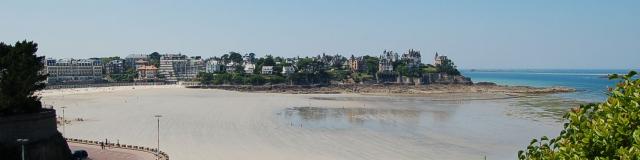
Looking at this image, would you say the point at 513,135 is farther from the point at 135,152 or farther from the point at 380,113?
the point at 135,152

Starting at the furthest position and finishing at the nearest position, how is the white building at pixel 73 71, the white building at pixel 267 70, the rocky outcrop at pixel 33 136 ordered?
the white building at pixel 267 70 < the white building at pixel 73 71 < the rocky outcrop at pixel 33 136

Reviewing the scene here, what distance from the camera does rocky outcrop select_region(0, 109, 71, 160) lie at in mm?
28812

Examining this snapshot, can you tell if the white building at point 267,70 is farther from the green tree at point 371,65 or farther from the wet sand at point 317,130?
the wet sand at point 317,130

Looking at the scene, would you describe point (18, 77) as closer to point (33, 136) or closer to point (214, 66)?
point (33, 136)

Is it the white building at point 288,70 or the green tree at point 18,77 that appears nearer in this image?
the green tree at point 18,77

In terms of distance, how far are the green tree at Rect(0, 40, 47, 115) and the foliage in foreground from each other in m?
28.5

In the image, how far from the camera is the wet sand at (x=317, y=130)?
4491cm

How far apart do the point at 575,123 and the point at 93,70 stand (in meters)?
178

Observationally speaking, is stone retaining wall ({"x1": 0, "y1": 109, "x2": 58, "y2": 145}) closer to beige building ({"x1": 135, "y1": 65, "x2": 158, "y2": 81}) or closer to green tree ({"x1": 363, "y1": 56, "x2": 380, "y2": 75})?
beige building ({"x1": 135, "y1": 65, "x2": 158, "y2": 81})

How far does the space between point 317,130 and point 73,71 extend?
129 m

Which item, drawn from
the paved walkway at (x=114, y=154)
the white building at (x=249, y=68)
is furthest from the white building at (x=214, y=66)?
the paved walkway at (x=114, y=154)

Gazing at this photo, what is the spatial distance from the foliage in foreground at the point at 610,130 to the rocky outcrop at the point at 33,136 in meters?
28.0

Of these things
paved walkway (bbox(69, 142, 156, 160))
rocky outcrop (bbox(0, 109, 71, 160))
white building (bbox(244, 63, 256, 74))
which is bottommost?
paved walkway (bbox(69, 142, 156, 160))

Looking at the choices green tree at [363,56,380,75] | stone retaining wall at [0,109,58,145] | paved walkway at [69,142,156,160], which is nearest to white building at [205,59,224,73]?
green tree at [363,56,380,75]
